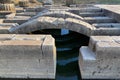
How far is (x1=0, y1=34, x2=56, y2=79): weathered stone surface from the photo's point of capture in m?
5.06

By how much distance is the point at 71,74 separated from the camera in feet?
19.8

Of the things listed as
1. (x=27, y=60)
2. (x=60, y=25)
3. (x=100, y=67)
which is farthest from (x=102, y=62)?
(x=60, y=25)

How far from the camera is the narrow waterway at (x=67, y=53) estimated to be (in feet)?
19.8

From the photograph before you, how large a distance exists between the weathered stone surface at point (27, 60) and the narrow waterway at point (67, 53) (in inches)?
31.6

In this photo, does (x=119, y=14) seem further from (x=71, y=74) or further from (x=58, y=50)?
(x=71, y=74)

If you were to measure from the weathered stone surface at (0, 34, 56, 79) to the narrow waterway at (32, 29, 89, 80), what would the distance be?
0.80 metres

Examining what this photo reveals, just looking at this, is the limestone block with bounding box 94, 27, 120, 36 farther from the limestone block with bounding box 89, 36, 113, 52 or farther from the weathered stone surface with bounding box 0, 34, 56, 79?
the weathered stone surface with bounding box 0, 34, 56, 79

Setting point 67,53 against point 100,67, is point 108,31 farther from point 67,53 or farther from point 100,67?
point 100,67

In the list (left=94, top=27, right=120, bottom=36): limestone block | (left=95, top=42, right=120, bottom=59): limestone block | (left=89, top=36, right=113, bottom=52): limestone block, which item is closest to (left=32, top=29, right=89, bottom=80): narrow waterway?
(left=89, top=36, right=113, bottom=52): limestone block

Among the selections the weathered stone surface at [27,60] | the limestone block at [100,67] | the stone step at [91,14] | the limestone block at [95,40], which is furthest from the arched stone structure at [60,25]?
the stone step at [91,14]

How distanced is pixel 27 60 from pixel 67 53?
9.21 feet

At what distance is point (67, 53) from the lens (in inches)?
302

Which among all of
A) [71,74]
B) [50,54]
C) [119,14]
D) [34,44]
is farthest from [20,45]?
[119,14]

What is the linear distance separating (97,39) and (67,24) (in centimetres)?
155
